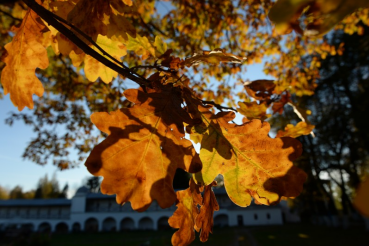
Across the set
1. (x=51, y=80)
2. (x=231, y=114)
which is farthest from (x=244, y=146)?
(x=51, y=80)

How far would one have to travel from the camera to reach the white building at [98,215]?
41.6 metres

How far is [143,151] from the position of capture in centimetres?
90

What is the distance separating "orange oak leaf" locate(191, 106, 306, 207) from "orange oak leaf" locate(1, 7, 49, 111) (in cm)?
98

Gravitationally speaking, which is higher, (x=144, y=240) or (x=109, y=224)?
(x=109, y=224)

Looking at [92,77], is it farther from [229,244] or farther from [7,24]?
[229,244]

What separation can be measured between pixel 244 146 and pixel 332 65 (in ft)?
103

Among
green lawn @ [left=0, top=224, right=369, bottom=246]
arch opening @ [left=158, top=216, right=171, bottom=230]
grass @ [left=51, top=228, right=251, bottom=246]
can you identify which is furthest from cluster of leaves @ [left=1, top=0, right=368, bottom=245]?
arch opening @ [left=158, top=216, right=171, bottom=230]

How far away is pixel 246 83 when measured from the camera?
6.16 ft

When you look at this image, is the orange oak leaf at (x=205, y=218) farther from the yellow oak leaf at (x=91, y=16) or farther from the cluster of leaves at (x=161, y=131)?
the yellow oak leaf at (x=91, y=16)

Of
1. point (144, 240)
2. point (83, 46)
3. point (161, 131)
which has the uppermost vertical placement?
point (83, 46)

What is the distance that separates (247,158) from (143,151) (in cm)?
44

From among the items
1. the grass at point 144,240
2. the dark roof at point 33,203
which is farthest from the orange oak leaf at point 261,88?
the dark roof at point 33,203

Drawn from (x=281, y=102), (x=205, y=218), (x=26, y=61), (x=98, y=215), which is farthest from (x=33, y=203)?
(x=205, y=218)

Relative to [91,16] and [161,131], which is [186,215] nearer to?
[161,131]
